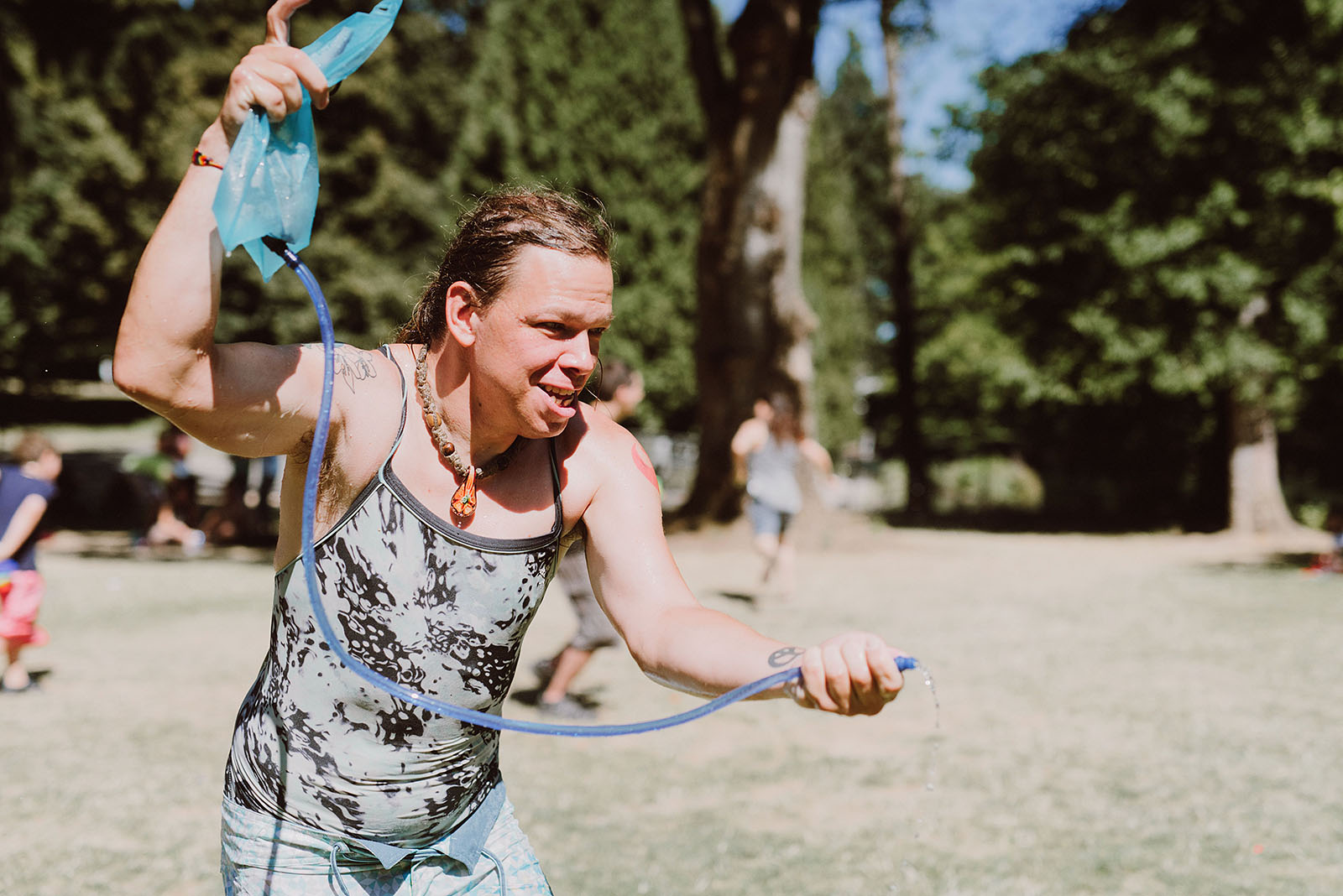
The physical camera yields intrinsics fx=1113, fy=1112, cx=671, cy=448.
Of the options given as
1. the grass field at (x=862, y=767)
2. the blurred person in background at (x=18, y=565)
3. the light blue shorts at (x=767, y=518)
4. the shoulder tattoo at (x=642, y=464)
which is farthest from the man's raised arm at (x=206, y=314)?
the light blue shorts at (x=767, y=518)

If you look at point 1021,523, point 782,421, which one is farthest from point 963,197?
point 782,421

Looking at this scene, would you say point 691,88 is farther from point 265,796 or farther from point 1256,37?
point 265,796

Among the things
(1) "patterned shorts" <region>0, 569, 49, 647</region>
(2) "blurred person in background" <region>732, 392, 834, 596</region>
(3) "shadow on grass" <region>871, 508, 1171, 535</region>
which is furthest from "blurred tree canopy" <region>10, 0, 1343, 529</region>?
(2) "blurred person in background" <region>732, 392, 834, 596</region>

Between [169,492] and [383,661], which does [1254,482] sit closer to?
[169,492]

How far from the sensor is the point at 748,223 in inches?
648

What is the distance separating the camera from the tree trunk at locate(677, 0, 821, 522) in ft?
53.2

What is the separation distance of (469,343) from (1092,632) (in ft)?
31.6

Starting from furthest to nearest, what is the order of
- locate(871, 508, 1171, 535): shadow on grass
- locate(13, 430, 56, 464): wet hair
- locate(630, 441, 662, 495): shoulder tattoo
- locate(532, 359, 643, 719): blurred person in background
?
locate(871, 508, 1171, 535): shadow on grass, locate(13, 430, 56, 464): wet hair, locate(532, 359, 643, 719): blurred person in background, locate(630, 441, 662, 495): shoulder tattoo

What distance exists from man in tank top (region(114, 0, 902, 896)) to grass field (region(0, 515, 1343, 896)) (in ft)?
8.31

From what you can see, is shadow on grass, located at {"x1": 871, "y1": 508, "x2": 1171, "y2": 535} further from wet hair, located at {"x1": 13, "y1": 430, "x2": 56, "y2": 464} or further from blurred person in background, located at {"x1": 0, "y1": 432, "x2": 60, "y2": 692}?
blurred person in background, located at {"x1": 0, "y1": 432, "x2": 60, "y2": 692}

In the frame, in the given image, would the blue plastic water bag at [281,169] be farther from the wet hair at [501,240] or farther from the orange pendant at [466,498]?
the orange pendant at [466,498]

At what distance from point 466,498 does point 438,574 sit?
0.16 metres

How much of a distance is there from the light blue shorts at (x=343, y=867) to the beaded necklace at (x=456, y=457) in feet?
2.31

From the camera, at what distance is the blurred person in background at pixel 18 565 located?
7312 millimetres
